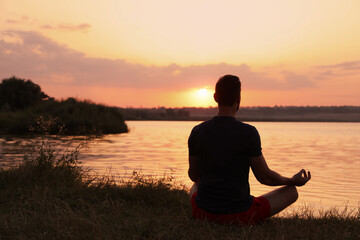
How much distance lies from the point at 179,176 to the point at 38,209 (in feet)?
19.8

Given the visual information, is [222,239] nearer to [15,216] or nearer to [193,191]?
Answer: [193,191]

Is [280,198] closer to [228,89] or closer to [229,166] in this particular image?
[229,166]

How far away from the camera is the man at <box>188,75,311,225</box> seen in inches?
174

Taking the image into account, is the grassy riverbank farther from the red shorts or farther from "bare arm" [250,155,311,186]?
"bare arm" [250,155,311,186]

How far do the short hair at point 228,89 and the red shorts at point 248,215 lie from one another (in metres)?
1.42

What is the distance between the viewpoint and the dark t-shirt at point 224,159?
4406 millimetres

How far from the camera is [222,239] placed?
14.1 ft

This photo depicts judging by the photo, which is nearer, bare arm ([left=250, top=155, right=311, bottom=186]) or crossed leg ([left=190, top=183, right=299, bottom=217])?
bare arm ([left=250, top=155, right=311, bottom=186])

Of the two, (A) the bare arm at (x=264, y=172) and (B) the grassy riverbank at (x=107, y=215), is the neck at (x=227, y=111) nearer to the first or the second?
(A) the bare arm at (x=264, y=172)

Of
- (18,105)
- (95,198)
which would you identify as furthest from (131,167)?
(18,105)

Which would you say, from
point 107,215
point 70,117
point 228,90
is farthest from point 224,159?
point 70,117

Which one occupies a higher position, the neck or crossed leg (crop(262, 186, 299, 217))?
the neck

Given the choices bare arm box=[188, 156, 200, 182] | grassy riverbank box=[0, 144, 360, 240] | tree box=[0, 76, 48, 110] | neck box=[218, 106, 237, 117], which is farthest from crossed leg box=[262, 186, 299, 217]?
tree box=[0, 76, 48, 110]

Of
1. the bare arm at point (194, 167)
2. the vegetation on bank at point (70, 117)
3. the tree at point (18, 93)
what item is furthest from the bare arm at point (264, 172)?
the tree at point (18, 93)
